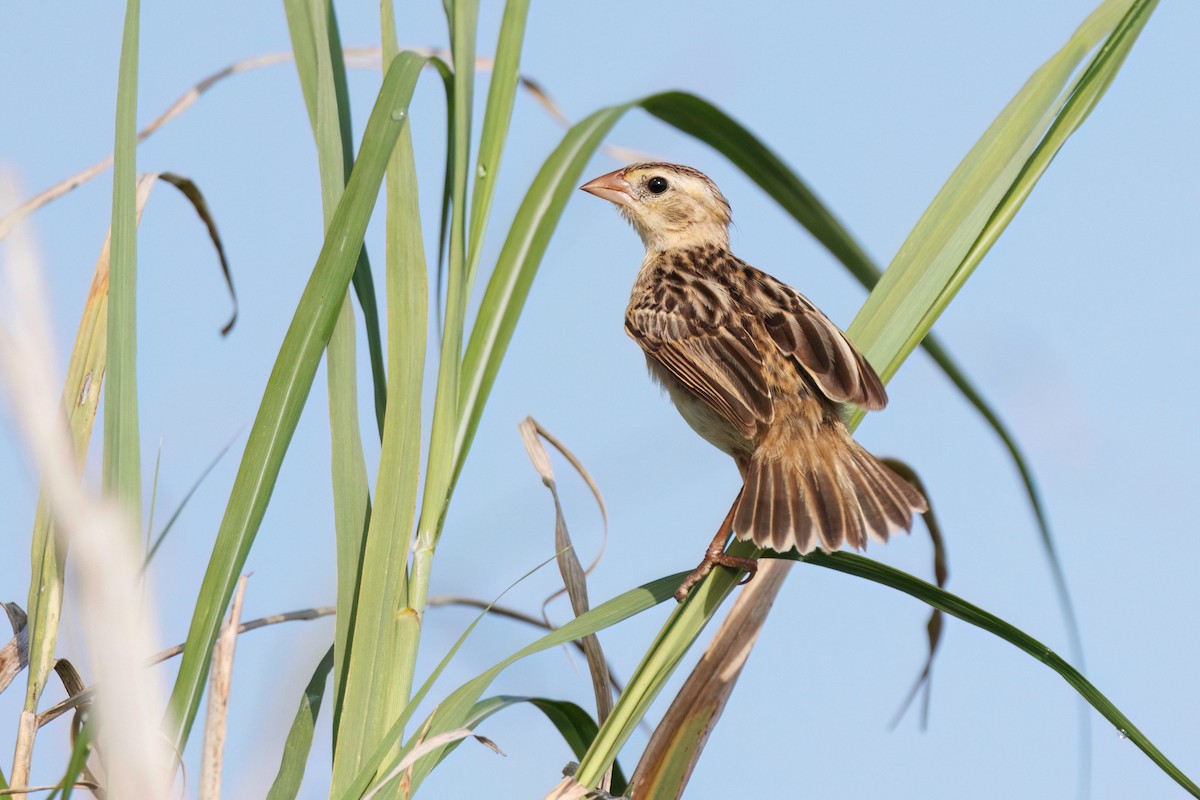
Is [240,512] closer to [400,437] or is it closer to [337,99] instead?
[400,437]

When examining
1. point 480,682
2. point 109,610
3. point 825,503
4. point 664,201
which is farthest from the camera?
point 664,201

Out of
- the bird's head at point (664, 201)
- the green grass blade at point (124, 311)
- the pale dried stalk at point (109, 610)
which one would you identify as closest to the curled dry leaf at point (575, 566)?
the green grass blade at point (124, 311)

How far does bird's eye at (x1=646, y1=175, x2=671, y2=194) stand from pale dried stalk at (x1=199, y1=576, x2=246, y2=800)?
2656 millimetres

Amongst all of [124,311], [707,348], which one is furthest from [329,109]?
[707,348]

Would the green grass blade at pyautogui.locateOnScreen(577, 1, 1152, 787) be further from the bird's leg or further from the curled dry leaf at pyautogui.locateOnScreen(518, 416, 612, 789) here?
the curled dry leaf at pyautogui.locateOnScreen(518, 416, 612, 789)

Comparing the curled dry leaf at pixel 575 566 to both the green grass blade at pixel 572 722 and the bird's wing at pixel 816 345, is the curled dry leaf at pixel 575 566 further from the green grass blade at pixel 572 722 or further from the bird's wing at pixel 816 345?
the bird's wing at pixel 816 345

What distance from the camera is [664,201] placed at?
4.42 metres

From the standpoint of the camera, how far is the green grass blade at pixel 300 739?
188 cm

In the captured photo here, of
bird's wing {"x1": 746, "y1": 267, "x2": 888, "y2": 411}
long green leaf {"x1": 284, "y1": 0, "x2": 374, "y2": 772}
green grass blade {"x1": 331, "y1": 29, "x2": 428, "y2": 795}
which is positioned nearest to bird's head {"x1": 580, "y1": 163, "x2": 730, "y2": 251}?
bird's wing {"x1": 746, "y1": 267, "x2": 888, "y2": 411}

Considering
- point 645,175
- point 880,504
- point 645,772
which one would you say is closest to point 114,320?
point 645,772

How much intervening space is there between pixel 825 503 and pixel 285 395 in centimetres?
131

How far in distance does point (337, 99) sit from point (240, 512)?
0.95m

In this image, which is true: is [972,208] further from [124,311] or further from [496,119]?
[124,311]

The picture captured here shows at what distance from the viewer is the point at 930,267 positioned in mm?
2275
